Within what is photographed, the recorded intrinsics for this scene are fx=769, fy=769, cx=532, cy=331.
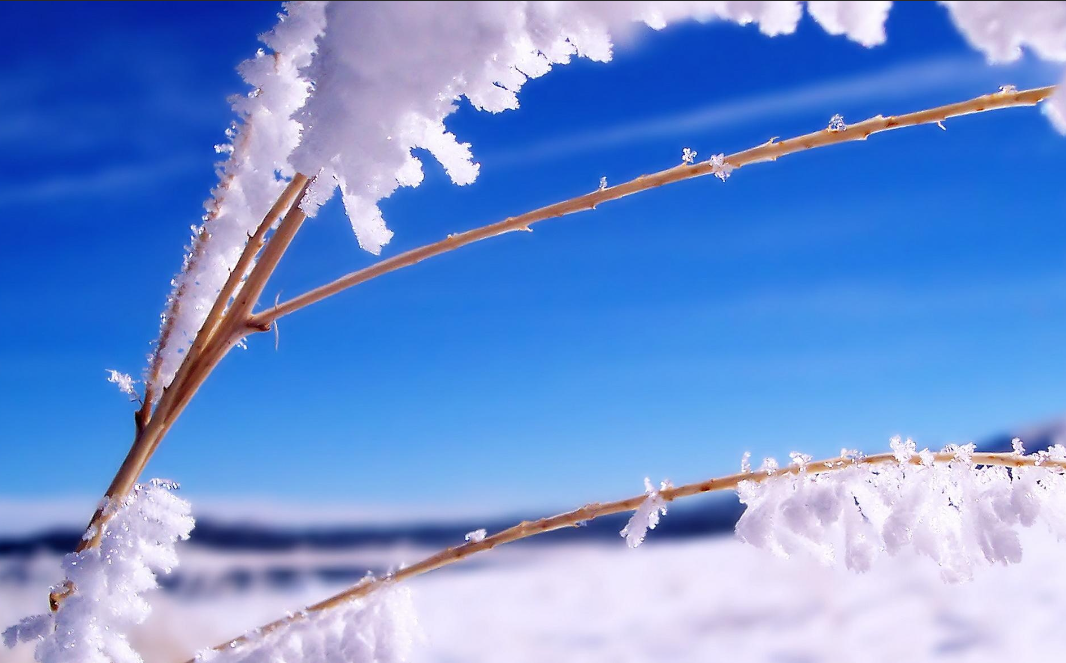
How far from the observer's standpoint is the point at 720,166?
31 cm

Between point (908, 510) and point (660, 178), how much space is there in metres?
0.17

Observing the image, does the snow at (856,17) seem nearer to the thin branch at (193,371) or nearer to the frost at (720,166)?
the frost at (720,166)

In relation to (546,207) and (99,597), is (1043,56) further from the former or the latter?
(99,597)

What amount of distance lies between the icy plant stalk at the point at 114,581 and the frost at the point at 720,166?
0.29 metres

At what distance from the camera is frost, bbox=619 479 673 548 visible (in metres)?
0.33

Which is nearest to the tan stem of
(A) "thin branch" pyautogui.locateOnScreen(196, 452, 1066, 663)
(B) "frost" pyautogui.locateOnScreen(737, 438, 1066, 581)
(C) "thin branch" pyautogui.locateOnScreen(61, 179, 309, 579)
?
(C) "thin branch" pyautogui.locateOnScreen(61, 179, 309, 579)

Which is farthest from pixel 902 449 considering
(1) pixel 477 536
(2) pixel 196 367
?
(2) pixel 196 367

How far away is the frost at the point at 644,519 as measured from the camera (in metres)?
0.33

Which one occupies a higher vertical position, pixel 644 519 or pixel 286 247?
pixel 286 247

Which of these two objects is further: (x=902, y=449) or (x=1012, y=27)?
(x=902, y=449)

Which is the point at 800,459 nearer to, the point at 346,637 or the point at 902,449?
the point at 902,449

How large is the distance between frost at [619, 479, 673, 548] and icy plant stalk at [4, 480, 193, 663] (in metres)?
0.21

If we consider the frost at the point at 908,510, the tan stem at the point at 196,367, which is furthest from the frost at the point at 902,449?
the tan stem at the point at 196,367

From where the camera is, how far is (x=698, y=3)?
20 centimetres
